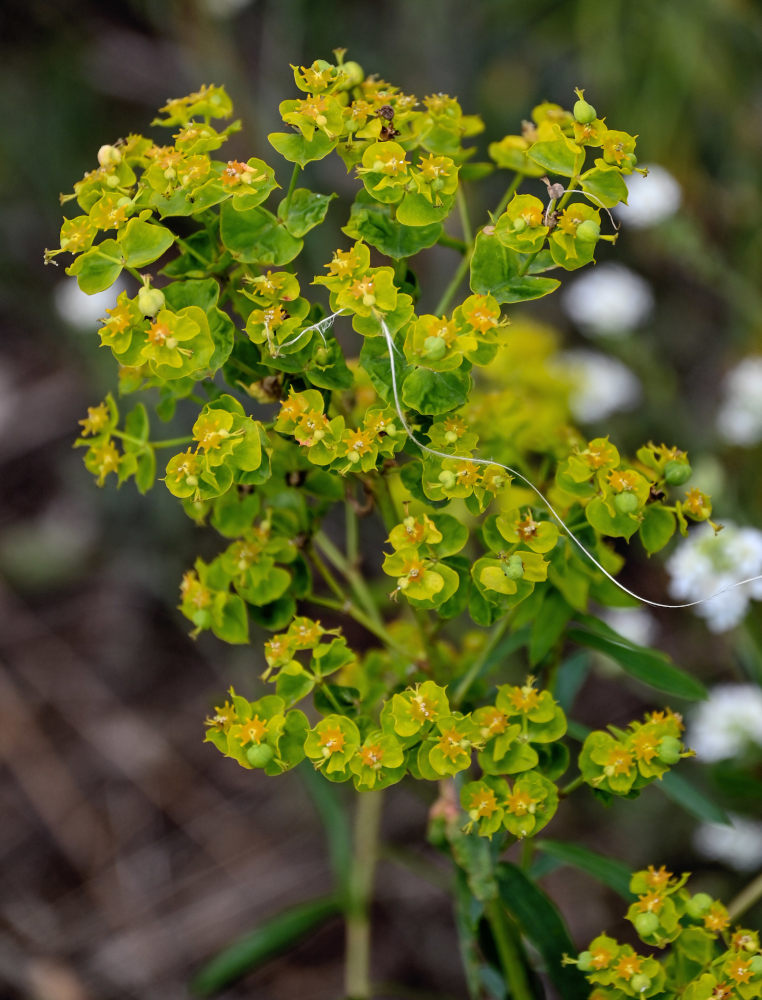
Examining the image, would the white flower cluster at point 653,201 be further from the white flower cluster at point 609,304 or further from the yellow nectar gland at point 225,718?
the yellow nectar gland at point 225,718

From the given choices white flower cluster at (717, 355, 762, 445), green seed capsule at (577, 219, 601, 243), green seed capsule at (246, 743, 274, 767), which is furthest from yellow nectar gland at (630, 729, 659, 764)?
white flower cluster at (717, 355, 762, 445)

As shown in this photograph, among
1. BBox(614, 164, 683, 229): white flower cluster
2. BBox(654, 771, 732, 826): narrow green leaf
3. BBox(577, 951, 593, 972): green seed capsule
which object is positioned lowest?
BBox(577, 951, 593, 972): green seed capsule

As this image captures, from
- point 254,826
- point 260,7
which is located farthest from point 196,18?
point 254,826

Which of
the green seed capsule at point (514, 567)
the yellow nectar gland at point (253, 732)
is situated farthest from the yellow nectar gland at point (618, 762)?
the yellow nectar gland at point (253, 732)

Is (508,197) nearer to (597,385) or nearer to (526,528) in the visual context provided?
(526,528)

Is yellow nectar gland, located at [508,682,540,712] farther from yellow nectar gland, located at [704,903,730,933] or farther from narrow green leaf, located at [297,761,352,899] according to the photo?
narrow green leaf, located at [297,761,352,899]

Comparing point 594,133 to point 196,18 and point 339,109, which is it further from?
point 196,18
